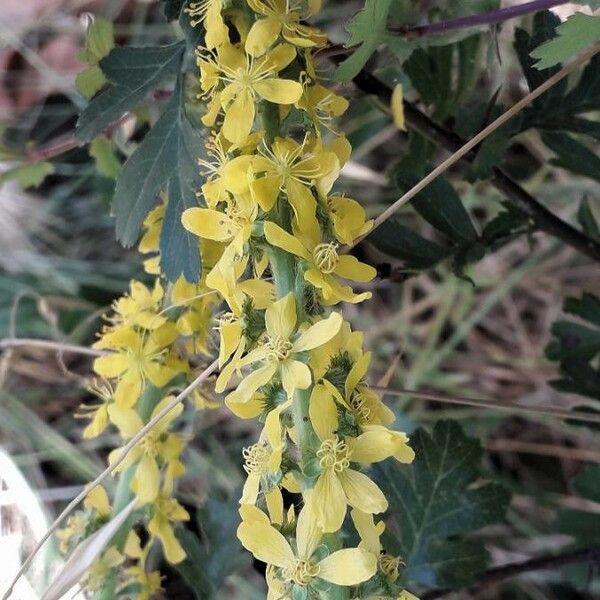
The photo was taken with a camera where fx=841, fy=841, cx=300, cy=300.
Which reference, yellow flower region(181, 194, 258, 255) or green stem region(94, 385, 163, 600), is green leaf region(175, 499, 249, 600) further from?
yellow flower region(181, 194, 258, 255)

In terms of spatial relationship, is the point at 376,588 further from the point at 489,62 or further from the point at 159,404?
the point at 489,62

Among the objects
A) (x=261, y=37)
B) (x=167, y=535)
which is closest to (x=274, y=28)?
(x=261, y=37)

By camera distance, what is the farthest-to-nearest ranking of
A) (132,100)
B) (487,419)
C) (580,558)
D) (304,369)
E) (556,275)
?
(556,275) → (487,419) → (580,558) → (132,100) → (304,369)

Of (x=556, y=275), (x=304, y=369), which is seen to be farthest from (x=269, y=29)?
(x=556, y=275)

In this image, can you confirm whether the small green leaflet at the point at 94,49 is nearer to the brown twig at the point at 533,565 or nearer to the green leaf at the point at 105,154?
the green leaf at the point at 105,154

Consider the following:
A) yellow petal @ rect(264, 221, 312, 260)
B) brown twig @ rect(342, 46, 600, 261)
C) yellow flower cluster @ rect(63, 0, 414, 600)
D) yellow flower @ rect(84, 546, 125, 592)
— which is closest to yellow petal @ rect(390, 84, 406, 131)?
brown twig @ rect(342, 46, 600, 261)

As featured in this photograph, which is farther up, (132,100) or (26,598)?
(132,100)

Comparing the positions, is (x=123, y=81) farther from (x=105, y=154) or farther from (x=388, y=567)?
(x=388, y=567)

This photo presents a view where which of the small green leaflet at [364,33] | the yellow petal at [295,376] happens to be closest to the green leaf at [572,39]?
the small green leaflet at [364,33]
